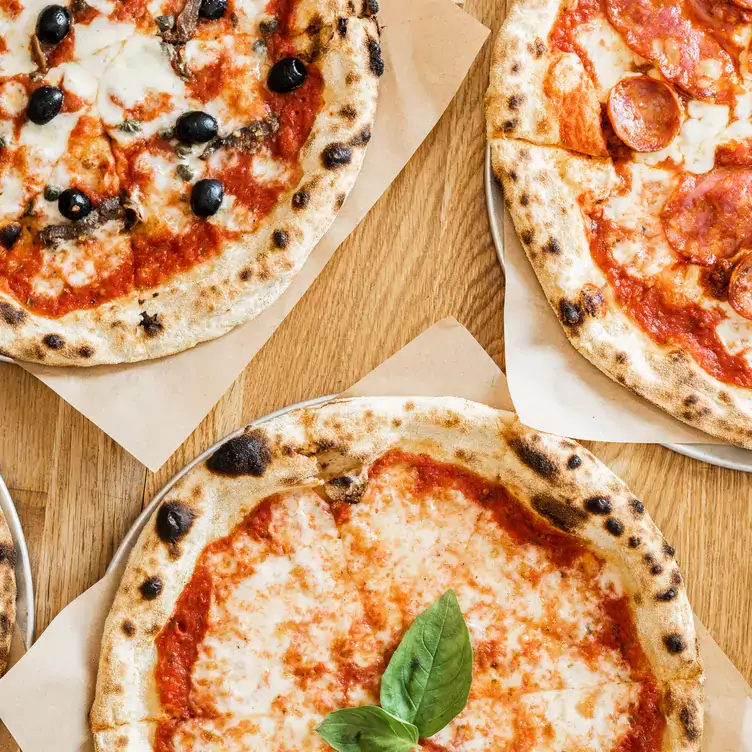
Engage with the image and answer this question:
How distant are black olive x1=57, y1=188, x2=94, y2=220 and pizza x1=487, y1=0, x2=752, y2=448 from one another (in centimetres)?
104

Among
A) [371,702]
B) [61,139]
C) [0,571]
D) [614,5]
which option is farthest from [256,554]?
[614,5]

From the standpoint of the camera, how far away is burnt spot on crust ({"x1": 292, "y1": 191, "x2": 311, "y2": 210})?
2285mm

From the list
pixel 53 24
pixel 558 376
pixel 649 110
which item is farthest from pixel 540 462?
pixel 53 24

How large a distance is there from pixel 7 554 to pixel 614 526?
152 cm

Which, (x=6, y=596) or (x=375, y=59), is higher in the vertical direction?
(x=375, y=59)

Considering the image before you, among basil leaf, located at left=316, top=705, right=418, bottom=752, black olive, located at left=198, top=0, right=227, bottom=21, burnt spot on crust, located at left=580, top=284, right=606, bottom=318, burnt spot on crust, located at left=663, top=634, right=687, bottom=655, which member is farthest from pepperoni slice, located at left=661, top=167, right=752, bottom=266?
basil leaf, located at left=316, top=705, right=418, bottom=752

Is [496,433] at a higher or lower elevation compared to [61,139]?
lower

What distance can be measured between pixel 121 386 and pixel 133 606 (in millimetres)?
545

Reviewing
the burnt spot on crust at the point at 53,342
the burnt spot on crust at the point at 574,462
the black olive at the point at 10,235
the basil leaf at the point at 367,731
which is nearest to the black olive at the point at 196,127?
Answer: the black olive at the point at 10,235

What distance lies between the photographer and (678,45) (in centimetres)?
243

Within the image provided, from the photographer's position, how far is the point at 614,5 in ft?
7.98

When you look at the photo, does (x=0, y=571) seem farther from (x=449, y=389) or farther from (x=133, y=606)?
(x=449, y=389)

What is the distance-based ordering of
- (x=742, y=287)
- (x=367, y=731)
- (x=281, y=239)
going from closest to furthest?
1. (x=367, y=731)
2. (x=281, y=239)
3. (x=742, y=287)

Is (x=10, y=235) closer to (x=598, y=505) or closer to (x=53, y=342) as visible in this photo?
(x=53, y=342)
